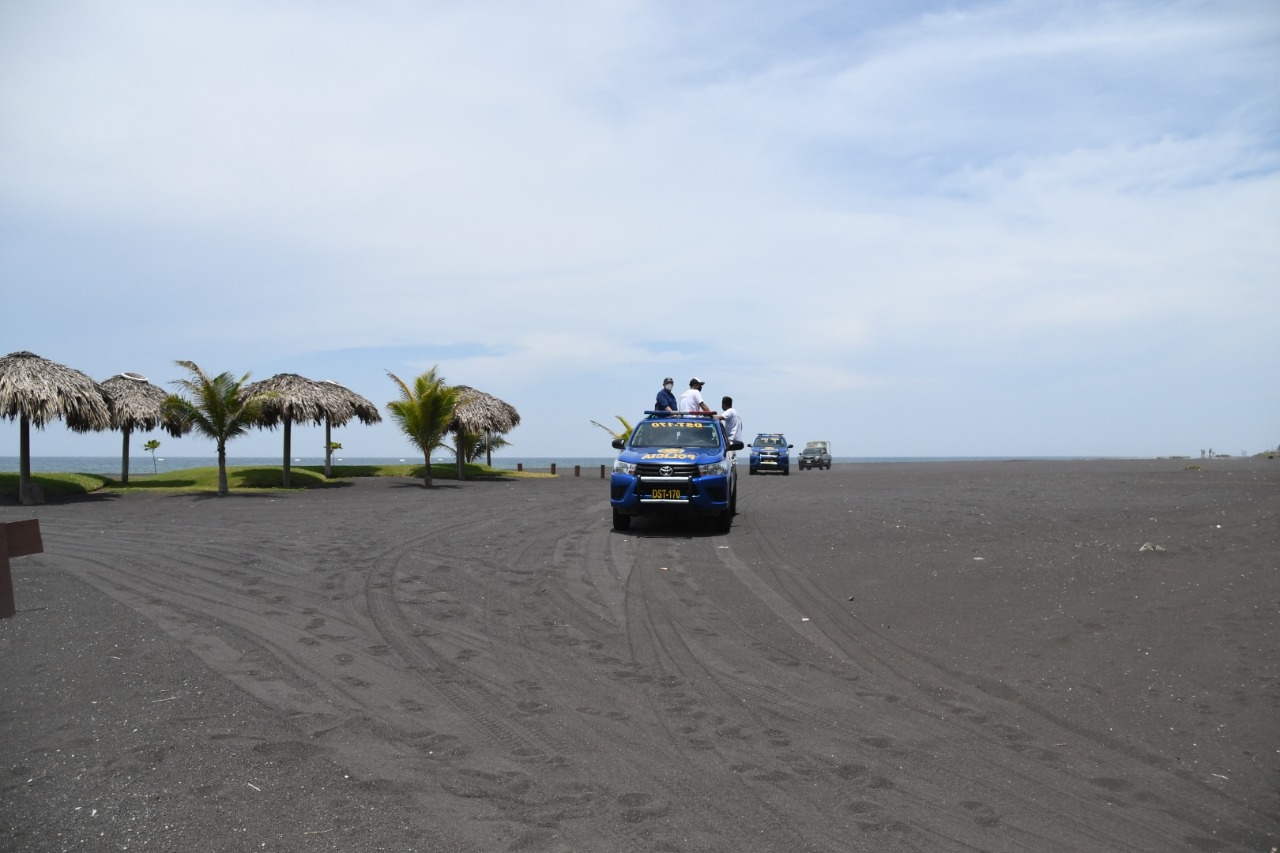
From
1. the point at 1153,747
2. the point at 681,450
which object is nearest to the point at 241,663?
the point at 1153,747

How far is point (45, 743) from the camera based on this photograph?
4.98 metres

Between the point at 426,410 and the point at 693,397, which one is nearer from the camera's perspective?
the point at 693,397

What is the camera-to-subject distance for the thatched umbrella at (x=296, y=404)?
3047cm

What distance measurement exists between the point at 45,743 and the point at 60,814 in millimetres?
1043

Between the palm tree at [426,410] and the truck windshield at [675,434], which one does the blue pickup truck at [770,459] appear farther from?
the truck windshield at [675,434]

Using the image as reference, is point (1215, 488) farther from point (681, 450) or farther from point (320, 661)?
point (320, 661)

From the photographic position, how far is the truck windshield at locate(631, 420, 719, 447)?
1492 centimetres

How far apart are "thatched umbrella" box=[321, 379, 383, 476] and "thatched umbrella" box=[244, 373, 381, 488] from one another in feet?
0.21

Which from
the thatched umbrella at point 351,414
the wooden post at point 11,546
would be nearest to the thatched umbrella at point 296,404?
the thatched umbrella at point 351,414

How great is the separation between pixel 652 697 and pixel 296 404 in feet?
89.8

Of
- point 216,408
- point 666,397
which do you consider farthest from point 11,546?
point 216,408

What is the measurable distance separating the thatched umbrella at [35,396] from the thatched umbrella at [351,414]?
373 inches

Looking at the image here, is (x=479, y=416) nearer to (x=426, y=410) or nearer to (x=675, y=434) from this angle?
(x=426, y=410)

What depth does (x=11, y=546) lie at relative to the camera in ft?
14.5
